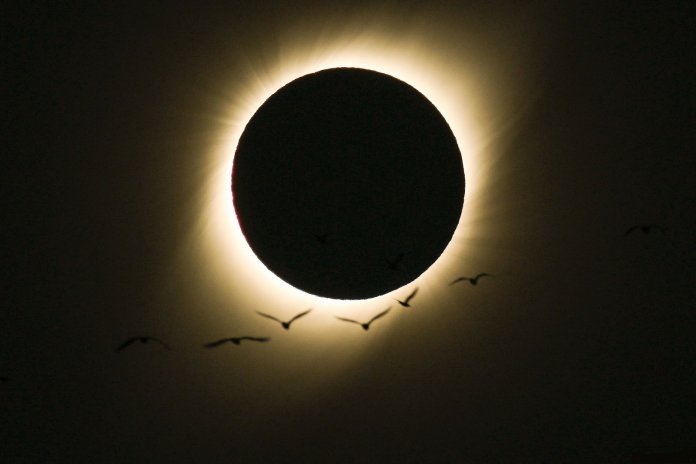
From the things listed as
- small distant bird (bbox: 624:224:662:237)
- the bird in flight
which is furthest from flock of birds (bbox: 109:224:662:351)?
small distant bird (bbox: 624:224:662:237)

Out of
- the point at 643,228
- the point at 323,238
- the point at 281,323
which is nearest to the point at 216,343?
the point at 281,323

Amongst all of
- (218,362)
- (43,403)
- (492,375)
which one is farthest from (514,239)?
(43,403)

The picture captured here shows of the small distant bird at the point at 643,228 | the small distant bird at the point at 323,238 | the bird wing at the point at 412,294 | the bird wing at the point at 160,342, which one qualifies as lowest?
the bird wing at the point at 160,342

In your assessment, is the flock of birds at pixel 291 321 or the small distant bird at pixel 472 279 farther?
the small distant bird at pixel 472 279

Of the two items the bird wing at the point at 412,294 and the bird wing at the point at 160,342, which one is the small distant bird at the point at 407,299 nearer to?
the bird wing at the point at 412,294

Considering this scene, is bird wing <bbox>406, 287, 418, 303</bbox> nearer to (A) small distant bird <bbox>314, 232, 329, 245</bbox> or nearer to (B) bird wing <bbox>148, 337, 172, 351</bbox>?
(A) small distant bird <bbox>314, 232, 329, 245</bbox>

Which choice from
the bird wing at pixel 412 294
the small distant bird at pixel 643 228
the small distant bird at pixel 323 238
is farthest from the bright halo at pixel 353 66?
the small distant bird at pixel 643 228

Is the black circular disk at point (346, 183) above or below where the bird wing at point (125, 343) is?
above
